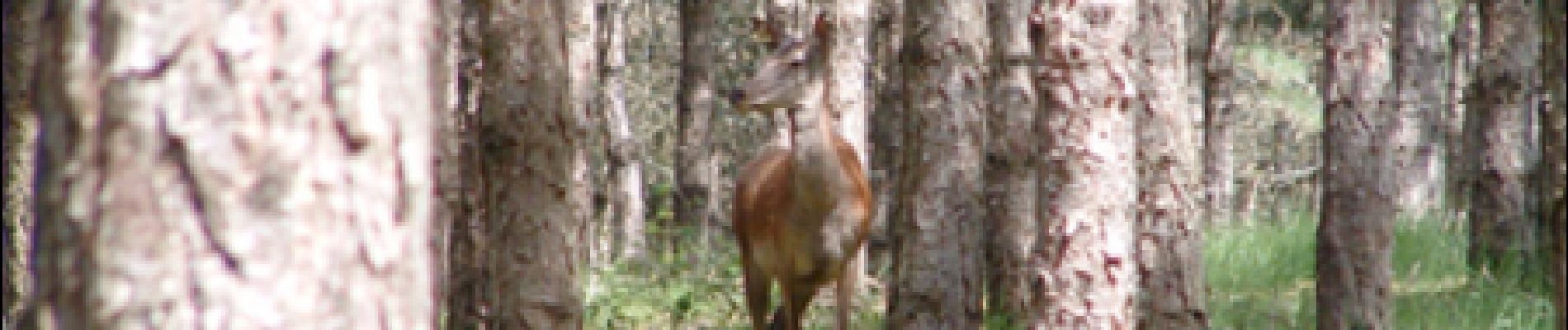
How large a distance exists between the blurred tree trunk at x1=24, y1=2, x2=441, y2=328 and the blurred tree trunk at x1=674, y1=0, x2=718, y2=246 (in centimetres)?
1586

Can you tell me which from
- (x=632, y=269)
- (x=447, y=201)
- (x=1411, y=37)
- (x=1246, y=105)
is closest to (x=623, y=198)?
(x=632, y=269)

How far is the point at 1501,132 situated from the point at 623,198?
9230 millimetres

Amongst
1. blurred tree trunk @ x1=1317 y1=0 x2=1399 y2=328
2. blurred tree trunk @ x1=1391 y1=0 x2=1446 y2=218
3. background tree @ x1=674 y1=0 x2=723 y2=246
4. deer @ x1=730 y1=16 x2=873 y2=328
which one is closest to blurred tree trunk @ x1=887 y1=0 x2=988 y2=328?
deer @ x1=730 y1=16 x2=873 y2=328

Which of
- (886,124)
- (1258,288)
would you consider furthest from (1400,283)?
(886,124)

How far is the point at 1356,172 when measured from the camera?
10031 mm

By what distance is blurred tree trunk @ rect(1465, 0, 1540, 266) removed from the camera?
14375 mm

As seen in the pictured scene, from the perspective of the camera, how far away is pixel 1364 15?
390 inches

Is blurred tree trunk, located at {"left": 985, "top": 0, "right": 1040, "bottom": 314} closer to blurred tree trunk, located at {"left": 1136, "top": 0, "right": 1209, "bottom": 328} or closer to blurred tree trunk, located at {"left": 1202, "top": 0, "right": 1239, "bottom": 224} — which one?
blurred tree trunk, located at {"left": 1136, "top": 0, "right": 1209, "bottom": 328}

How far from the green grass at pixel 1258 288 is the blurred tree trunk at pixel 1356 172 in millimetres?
2068

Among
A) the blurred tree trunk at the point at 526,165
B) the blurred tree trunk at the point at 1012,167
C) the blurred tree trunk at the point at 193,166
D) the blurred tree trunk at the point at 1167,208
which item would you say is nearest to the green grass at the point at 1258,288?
the blurred tree trunk at the point at 1012,167

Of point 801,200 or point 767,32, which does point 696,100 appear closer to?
point 767,32

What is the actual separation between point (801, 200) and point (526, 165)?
12.2ft

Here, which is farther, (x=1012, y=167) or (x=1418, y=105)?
(x=1418, y=105)

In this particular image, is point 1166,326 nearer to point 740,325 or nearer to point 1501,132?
point 740,325
